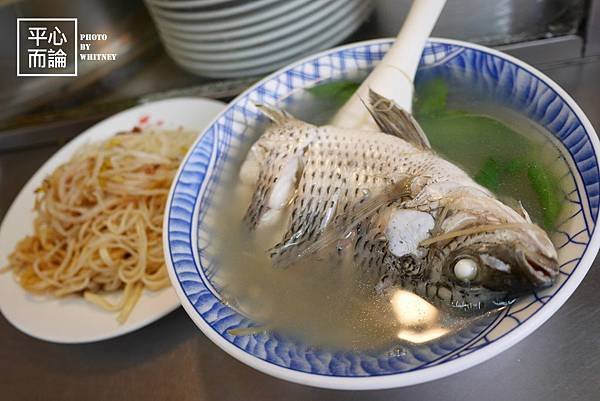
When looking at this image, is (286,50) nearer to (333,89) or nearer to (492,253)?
(333,89)

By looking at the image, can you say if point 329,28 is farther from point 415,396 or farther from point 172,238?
point 415,396

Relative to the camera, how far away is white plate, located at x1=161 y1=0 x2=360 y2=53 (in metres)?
1.23

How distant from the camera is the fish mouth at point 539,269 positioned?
0.60m

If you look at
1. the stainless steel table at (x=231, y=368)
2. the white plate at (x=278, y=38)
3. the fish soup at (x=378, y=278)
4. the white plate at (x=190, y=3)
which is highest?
the white plate at (x=190, y=3)

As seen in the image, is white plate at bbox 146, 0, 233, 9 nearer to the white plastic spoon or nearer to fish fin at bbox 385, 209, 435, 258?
the white plastic spoon

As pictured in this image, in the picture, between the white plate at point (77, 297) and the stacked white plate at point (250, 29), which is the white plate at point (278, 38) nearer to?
the stacked white plate at point (250, 29)

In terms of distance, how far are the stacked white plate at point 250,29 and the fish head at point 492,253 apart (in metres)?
0.74

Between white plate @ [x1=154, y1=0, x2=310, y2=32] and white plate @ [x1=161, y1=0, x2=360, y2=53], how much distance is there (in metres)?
0.04

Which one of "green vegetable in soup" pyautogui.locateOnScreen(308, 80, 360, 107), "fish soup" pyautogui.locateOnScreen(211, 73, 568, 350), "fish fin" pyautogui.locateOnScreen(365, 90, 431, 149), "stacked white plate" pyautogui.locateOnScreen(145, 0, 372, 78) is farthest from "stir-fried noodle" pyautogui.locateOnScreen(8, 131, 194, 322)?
"fish fin" pyautogui.locateOnScreen(365, 90, 431, 149)

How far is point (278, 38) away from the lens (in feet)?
4.09

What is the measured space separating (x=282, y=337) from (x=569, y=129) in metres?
0.52

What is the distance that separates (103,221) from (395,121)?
0.81m

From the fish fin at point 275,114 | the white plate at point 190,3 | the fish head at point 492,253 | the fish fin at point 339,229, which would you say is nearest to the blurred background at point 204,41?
the white plate at point 190,3

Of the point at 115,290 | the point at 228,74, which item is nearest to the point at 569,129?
the point at 228,74
